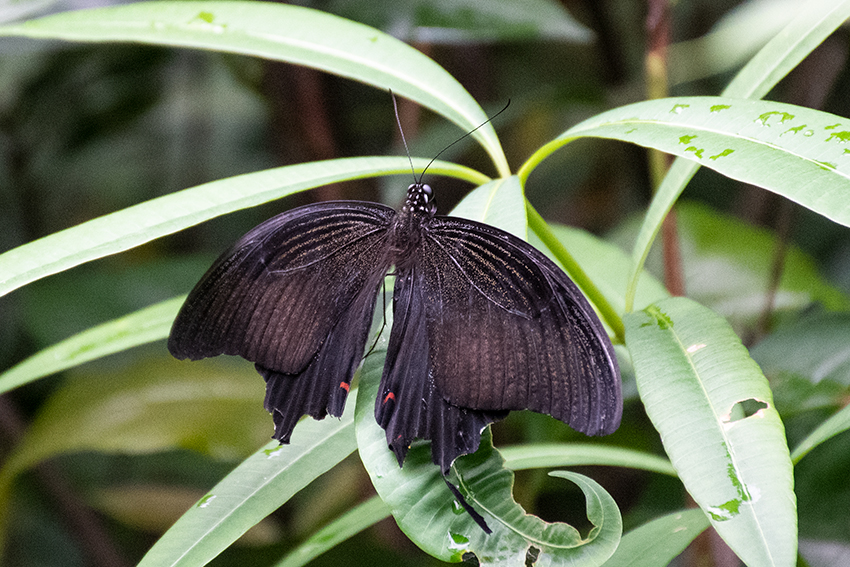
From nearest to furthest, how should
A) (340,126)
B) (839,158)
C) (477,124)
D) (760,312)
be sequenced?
(839,158) < (477,124) < (760,312) < (340,126)

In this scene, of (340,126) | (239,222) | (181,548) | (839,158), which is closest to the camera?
(839,158)

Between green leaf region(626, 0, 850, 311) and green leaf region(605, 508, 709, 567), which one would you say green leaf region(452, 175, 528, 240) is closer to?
green leaf region(626, 0, 850, 311)

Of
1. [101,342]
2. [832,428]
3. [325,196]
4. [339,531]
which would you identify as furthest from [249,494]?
[325,196]

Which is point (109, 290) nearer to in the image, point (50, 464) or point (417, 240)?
point (50, 464)

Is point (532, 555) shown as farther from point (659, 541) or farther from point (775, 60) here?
point (775, 60)

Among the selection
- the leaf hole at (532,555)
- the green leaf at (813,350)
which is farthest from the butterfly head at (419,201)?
the green leaf at (813,350)

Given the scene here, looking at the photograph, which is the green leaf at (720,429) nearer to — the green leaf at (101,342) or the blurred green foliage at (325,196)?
the blurred green foliage at (325,196)

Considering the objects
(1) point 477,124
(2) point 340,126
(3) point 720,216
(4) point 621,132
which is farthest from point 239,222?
(4) point 621,132
